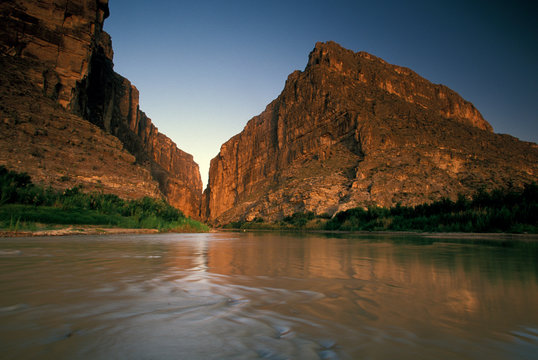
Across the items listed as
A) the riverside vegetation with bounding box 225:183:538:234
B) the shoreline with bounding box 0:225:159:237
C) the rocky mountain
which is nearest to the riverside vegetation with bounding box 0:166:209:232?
the shoreline with bounding box 0:225:159:237

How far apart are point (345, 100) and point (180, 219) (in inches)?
1634

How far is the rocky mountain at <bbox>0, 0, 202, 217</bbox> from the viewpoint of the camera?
21.1 meters

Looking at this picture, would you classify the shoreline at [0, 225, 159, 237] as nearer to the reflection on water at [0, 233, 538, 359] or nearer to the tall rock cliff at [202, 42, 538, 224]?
the reflection on water at [0, 233, 538, 359]

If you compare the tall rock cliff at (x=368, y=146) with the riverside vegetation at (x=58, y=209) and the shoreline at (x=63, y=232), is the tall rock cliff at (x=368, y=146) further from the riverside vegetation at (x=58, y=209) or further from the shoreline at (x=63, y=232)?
the shoreline at (x=63, y=232)

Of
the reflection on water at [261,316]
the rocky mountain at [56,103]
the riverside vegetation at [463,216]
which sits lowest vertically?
the reflection on water at [261,316]

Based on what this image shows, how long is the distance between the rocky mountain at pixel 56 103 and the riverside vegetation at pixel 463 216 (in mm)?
19359

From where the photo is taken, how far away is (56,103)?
26.7 metres

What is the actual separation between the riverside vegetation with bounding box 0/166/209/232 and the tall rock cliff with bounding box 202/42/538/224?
25654 mm

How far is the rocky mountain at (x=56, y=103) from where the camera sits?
21062mm

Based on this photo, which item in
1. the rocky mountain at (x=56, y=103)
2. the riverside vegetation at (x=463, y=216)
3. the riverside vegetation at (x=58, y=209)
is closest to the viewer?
the riverside vegetation at (x=58, y=209)

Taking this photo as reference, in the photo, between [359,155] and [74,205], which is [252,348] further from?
[359,155]

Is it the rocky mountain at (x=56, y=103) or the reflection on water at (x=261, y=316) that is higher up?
the rocky mountain at (x=56, y=103)

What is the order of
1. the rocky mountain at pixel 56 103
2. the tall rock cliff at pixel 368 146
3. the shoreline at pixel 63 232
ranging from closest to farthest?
the shoreline at pixel 63 232
the rocky mountain at pixel 56 103
the tall rock cliff at pixel 368 146

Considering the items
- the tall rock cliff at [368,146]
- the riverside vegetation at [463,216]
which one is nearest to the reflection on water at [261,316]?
the riverside vegetation at [463,216]
